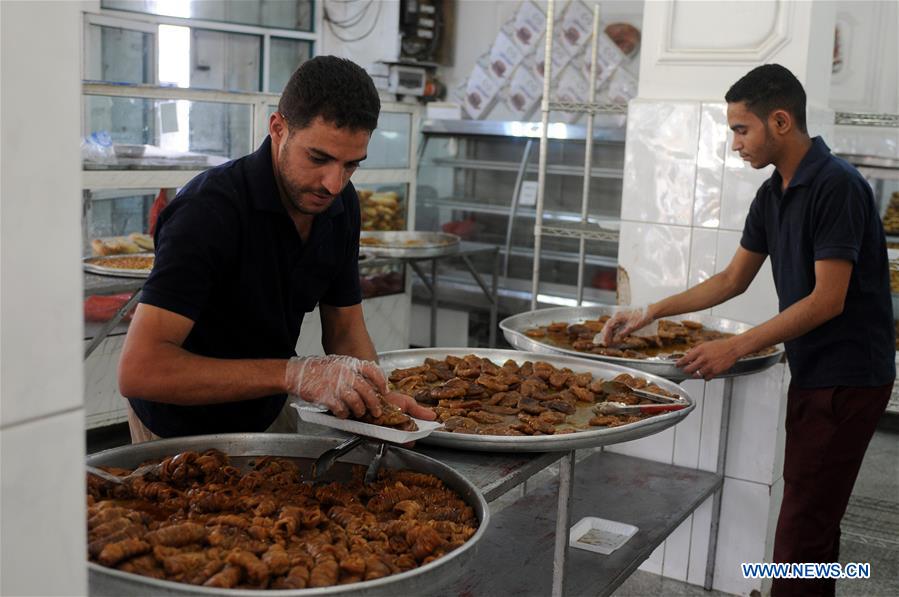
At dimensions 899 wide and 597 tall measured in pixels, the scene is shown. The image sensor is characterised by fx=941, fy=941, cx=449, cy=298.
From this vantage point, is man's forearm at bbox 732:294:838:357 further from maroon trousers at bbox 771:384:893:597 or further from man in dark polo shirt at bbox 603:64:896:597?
maroon trousers at bbox 771:384:893:597

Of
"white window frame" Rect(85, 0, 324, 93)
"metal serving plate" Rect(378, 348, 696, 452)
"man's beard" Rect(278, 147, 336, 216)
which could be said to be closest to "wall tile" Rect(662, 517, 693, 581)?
"metal serving plate" Rect(378, 348, 696, 452)

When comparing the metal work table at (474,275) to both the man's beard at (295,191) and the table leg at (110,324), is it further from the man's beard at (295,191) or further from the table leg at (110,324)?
the man's beard at (295,191)

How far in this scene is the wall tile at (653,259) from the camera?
3854mm

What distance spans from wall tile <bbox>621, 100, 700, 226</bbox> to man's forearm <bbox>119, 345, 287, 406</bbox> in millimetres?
2375

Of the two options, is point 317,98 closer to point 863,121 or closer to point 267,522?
point 267,522

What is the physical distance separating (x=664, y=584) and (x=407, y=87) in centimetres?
551

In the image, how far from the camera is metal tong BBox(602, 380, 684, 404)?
241 centimetres

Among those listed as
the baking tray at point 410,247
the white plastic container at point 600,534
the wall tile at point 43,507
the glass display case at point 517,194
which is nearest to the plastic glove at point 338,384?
the wall tile at point 43,507

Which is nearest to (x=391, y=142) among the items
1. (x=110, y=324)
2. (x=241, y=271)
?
(x=110, y=324)

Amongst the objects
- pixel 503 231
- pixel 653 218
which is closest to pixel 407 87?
pixel 503 231

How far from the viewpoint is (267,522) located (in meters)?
1.52

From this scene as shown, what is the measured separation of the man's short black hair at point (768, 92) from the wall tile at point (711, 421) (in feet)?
3.99

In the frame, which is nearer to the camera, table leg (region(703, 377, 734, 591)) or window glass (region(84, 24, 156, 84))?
table leg (region(703, 377, 734, 591))

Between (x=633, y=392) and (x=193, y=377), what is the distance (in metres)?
1.20
